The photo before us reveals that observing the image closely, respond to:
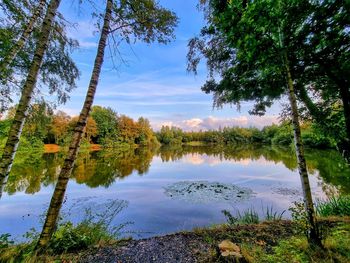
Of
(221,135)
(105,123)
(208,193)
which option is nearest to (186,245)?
(208,193)

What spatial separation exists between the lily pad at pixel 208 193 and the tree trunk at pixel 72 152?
7.02m

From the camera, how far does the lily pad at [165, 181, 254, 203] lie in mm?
9516

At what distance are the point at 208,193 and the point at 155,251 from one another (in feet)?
25.2

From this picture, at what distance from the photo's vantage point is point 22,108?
9.38 ft

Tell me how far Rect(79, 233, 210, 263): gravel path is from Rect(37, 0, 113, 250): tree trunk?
67 centimetres

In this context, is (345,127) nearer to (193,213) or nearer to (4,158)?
(193,213)


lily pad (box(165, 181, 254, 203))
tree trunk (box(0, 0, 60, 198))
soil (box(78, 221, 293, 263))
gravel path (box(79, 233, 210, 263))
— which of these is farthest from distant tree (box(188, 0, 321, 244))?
lily pad (box(165, 181, 254, 203))

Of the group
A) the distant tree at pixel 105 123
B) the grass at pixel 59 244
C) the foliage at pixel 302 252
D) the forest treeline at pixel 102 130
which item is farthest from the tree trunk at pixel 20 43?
the distant tree at pixel 105 123

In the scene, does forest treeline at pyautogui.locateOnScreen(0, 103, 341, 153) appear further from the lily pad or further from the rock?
the lily pad

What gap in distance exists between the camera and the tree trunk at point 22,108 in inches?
109

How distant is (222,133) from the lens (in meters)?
96.8

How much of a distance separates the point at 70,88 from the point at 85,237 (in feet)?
17.2

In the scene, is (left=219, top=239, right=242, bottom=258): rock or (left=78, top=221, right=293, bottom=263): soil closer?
(left=219, top=239, right=242, bottom=258): rock

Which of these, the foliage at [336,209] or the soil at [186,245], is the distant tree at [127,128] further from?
the soil at [186,245]
